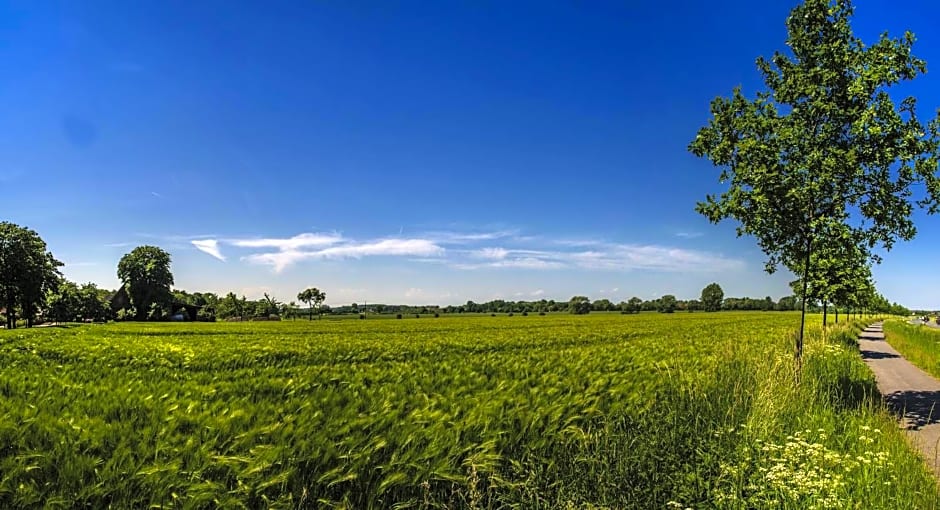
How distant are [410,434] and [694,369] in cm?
722

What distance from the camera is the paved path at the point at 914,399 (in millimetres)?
8461

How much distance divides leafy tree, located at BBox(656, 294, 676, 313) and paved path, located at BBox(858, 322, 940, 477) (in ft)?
511

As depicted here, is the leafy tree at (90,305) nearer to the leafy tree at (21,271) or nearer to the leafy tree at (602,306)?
the leafy tree at (21,271)

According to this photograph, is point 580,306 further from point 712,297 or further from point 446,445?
point 446,445

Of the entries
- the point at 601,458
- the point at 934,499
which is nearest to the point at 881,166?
the point at 934,499

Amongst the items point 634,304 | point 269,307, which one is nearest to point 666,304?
point 634,304

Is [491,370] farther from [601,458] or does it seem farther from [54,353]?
[54,353]

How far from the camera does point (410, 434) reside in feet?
14.5

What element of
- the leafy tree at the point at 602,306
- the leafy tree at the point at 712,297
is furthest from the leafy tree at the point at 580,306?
the leafy tree at the point at 712,297

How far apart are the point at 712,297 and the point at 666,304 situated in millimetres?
22115

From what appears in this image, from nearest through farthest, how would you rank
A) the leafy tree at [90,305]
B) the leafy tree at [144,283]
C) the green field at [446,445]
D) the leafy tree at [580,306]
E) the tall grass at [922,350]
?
the green field at [446,445], the tall grass at [922,350], the leafy tree at [90,305], the leafy tree at [144,283], the leafy tree at [580,306]

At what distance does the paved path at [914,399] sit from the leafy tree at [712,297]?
570 feet

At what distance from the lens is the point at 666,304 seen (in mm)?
182250

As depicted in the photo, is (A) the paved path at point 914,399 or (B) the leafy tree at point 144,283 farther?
(B) the leafy tree at point 144,283
